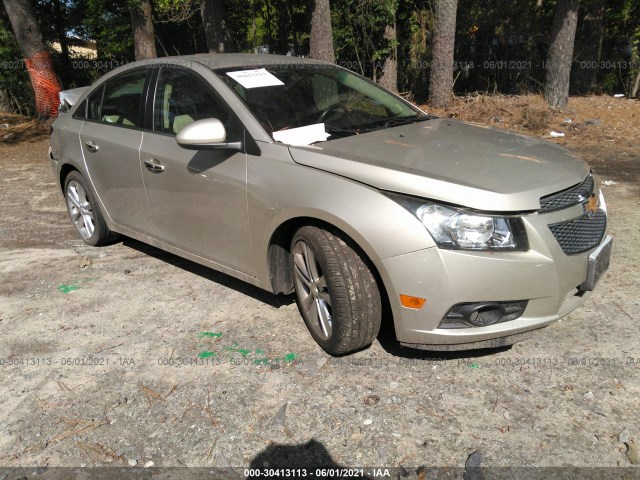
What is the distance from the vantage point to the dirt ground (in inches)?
104

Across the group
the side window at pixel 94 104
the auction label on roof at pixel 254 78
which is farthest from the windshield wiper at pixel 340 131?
the side window at pixel 94 104

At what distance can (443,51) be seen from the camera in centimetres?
1080

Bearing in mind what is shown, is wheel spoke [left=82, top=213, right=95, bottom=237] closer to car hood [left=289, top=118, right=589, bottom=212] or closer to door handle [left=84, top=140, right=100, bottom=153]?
door handle [left=84, top=140, right=100, bottom=153]

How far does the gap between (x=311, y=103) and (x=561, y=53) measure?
821 centimetres

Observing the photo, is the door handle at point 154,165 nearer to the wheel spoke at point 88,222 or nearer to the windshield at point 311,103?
the windshield at point 311,103

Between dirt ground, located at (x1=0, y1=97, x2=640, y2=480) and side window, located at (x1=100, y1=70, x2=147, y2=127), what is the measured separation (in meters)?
1.32

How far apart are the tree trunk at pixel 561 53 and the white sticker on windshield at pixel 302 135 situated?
837 centimetres

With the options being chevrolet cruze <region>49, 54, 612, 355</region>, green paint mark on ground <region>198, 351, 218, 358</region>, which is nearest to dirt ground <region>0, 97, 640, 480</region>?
green paint mark on ground <region>198, 351, 218, 358</region>

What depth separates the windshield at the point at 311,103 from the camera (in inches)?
143

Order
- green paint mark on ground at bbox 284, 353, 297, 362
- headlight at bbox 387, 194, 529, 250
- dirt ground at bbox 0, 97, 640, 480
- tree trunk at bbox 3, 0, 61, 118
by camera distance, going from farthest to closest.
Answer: tree trunk at bbox 3, 0, 61, 118, green paint mark on ground at bbox 284, 353, 297, 362, headlight at bbox 387, 194, 529, 250, dirt ground at bbox 0, 97, 640, 480

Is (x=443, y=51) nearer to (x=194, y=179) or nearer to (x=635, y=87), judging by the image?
(x=635, y=87)

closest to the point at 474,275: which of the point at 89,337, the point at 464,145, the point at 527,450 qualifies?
the point at 527,450

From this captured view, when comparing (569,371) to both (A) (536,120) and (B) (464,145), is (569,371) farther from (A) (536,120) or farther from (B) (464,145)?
(A) (536,120)

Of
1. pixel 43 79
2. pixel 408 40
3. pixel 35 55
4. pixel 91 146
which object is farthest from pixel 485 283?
pixel 35 55
